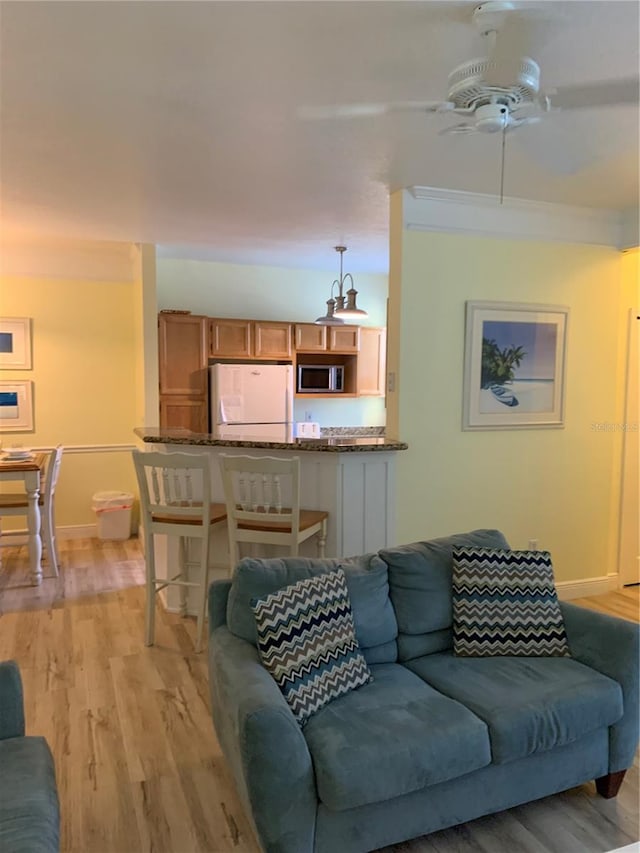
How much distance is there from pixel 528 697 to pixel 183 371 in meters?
4.27

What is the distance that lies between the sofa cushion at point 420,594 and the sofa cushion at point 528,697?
112 millimetres

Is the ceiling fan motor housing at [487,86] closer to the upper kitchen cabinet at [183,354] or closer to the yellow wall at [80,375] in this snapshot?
the upper kitchen cabinet at [183,354]

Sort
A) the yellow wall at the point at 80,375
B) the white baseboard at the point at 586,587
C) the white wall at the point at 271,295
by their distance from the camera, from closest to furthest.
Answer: the white baseboard at the point at 586,587 → the yellow wall at the point at 80,375 → the white wall at the point at 271,295

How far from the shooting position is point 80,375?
5.73 metres

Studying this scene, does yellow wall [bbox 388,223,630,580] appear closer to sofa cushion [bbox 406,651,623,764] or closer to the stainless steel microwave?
sofa cushion [bbox 406,651,623,764]

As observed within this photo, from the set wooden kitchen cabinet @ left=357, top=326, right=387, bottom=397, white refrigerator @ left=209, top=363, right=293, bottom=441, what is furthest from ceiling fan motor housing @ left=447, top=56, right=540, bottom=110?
wooden kitchen cabinet @ left=357, top=326, right=387, bottom=397

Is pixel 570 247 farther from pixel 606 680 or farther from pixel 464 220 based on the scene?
pixel 606 680

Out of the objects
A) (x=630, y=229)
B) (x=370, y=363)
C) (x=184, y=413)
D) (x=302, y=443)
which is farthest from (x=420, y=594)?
(x=370, y=363)

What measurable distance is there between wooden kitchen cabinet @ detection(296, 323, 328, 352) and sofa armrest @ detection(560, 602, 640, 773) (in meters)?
4.25

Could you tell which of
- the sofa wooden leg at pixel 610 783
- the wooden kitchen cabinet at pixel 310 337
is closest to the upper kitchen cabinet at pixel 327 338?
the wooden kitchen cabinet at pixel 310 337

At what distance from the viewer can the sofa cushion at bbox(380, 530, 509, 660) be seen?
240 cm

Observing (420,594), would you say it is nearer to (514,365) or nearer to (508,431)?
(508,431)

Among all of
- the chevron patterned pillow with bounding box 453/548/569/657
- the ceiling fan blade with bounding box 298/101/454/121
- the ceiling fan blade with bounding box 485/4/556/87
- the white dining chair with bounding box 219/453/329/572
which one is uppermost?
the ceiling fan blade with bounding box 298/101/454/121

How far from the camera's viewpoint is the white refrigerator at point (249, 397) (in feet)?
18.1
